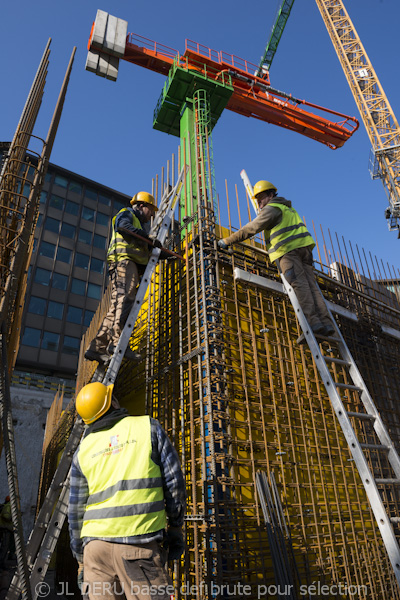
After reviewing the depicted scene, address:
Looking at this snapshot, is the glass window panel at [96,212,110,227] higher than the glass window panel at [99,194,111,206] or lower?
lower

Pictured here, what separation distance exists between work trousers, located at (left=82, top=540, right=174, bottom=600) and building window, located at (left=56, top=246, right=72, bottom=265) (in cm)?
3005

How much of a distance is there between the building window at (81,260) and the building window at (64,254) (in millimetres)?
552

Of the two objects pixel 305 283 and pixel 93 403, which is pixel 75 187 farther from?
pixel 93 403

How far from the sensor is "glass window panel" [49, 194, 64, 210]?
3157 centimetres

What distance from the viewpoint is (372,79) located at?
2844cm

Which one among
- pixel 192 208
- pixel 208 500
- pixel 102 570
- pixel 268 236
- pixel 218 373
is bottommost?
pixel 102 570

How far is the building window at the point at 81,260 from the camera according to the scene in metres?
31.0

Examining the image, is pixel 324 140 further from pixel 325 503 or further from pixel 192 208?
pixel 325 503

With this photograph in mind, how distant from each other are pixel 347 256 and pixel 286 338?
12.3 feet

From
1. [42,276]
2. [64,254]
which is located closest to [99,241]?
[64,254]

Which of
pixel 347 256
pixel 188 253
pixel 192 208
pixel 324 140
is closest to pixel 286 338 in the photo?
pixel 188 253

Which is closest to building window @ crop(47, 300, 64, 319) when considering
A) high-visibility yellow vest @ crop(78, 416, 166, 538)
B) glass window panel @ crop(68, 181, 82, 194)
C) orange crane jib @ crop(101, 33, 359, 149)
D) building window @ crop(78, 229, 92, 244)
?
building window @ crop(78, 229, 92, 244)

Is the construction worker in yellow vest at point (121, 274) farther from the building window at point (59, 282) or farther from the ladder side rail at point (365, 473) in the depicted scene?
the building window at point (59, 282)

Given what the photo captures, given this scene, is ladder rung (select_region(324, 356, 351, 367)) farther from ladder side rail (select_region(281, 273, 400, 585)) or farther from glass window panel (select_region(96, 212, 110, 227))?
glass window panel (select_region(96, 212, 110, 227))
